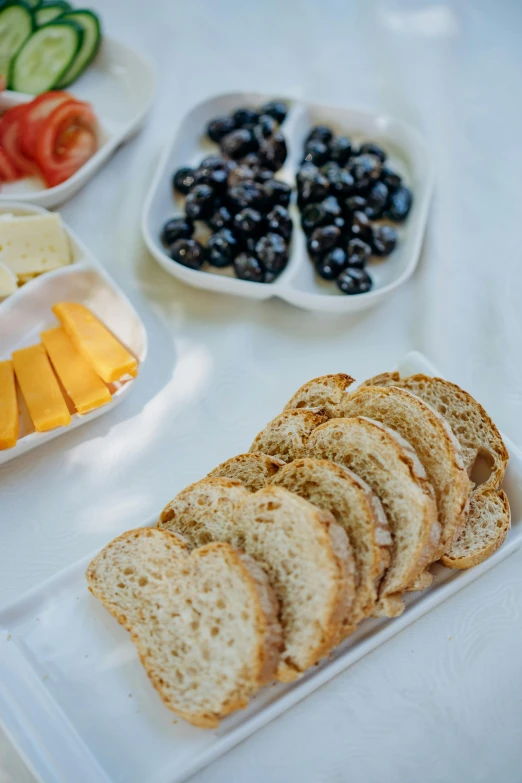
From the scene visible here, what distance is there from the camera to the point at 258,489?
143cm

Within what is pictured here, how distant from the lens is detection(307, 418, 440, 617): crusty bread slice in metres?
1.30

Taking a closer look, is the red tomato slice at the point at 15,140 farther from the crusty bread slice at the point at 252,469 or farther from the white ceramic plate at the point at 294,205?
the crusty bread slice at the point at 252,469

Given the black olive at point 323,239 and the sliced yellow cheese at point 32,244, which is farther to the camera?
the black olive at point 323,239

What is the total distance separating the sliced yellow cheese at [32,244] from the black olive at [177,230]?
31 cm

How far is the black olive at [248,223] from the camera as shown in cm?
206

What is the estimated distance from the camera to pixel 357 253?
2.08 metres

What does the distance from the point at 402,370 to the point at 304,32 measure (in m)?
1.88

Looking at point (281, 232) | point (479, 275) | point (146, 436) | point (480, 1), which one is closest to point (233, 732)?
point (146, 436)

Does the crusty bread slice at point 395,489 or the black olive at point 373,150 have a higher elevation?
the black olive at point 373,150

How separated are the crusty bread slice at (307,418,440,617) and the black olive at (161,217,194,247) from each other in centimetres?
96

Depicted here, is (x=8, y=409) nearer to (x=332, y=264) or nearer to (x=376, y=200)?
(x=332, y=264)

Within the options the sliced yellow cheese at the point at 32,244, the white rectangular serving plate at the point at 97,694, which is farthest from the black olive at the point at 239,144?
the white rectangular serving plate at the point at 97,694

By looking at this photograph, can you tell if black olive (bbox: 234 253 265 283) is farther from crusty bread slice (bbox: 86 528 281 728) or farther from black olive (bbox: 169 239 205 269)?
crusty bread slice (bbox: 86 528 281 728)

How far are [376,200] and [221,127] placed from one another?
0.63 m
